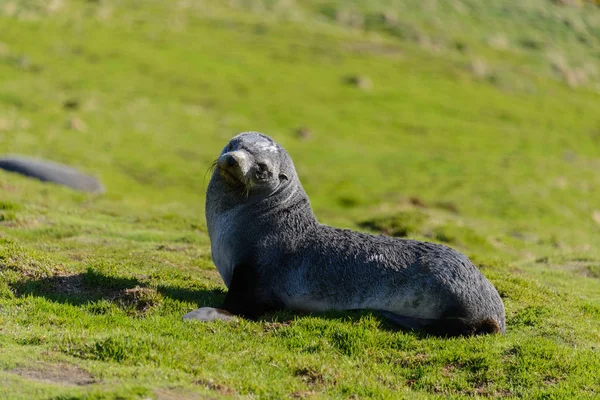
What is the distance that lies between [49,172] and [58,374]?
2190 cm

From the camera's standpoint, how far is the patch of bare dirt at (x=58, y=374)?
30.9ft

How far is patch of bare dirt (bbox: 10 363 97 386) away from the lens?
370 inches

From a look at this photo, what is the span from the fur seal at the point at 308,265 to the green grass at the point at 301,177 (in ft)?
1.38

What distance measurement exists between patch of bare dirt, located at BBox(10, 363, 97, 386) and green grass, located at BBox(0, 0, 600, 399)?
0.11ft

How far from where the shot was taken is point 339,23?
4038 inches

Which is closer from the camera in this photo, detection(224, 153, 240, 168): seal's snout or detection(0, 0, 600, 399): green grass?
detection(0, 0, 600, 399): green grass

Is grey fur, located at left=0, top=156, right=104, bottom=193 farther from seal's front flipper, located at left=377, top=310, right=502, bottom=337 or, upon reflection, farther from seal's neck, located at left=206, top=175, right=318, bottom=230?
seal's front flipper, located at left=377, top=310, right=502, bottom=337

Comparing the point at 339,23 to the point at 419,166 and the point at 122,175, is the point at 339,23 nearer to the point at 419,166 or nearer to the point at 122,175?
the point at 419,166

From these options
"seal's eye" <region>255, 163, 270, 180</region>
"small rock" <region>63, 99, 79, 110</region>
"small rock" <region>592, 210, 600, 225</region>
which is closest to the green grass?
"small rock" <region>592, 210, 600, 225</region>

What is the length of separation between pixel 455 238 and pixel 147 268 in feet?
43.0

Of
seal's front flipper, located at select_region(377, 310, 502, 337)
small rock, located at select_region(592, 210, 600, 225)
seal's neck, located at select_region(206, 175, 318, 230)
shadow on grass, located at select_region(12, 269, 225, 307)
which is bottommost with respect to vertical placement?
small rock, located at select_region(592, 210, 600, 225)

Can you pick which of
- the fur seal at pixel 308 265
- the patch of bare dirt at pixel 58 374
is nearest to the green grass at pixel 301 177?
the patch of bare dirt at pixel 58 374

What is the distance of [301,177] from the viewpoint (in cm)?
4306

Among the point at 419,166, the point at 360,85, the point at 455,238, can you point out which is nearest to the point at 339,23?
the point at 360,85
